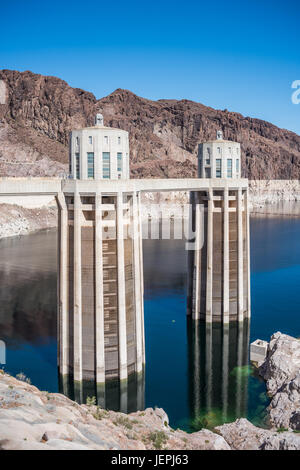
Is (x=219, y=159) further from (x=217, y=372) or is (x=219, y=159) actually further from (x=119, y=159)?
(x=217, y=372)

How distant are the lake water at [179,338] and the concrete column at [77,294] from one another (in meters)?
1.94

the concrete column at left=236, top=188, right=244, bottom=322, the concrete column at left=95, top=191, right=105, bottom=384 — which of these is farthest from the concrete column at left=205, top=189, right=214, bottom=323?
the concrete column at left=95, top=191, right=105, bottom=384

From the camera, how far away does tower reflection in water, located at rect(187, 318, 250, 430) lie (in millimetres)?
24219

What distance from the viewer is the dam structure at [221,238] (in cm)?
3522

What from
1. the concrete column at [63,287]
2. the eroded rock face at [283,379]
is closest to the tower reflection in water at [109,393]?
the concrete column at [63,287]

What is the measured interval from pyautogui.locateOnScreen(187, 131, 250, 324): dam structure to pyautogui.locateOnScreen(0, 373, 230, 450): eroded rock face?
18.1 m

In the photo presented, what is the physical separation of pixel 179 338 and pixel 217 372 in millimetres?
5287

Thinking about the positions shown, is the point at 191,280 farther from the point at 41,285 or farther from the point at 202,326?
the point at 41,285

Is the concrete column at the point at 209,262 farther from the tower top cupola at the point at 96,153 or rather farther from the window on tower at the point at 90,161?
the window on tower at the point at 90,161

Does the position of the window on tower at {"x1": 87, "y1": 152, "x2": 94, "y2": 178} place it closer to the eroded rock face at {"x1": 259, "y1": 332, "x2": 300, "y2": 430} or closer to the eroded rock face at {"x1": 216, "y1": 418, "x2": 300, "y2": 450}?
the eroded rock face at {"x1": 216, "y1": 418, "x2": 300, "y2": 450}

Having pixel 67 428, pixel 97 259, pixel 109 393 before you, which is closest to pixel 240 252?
pixel 97 259

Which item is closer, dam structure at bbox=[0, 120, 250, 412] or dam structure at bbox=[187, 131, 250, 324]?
dam structure at bbox=[0, 120, 250, 412]
